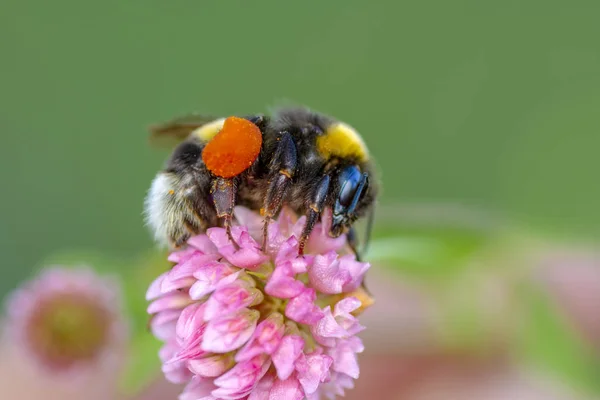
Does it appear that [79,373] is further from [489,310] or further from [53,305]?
[489,310]

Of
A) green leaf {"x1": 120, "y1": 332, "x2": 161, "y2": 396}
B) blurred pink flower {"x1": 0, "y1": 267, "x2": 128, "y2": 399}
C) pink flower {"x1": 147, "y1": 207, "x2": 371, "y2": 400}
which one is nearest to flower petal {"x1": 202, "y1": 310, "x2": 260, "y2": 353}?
pink flower {"x1": 147, "y1": 207, "x2": 371, "y2": 400}

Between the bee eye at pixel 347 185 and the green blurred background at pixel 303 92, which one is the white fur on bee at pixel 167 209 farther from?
the green blurred background at pixel 303 92

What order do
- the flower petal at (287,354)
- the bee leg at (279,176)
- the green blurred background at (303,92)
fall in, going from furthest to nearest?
the green blurred background at (303,92) < the bee leg at (279,176) < the flower petal at (287,354)

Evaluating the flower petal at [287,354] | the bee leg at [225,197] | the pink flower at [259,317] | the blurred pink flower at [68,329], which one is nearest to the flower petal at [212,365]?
the pink flower at [259,317]

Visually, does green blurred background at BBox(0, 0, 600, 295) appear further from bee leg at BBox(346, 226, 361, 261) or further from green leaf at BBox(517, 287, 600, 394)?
bee leg at BBox(346, 226, 361, 261)

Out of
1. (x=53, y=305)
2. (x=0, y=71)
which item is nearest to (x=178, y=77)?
(x=0, y=71)
